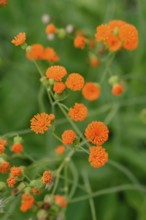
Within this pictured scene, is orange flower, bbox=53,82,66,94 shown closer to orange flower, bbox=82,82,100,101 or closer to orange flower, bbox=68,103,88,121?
orange flower, bbox=68,103,88,121

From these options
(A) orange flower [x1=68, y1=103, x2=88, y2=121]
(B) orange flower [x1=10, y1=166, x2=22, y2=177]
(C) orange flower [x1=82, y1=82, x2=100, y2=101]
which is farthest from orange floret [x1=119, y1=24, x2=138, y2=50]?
(B) orange flower [x1=10, y1=166, x2=22, y2=177]

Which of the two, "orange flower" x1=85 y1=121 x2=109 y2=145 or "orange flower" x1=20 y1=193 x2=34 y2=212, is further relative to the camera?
"orange flower" x1=20 y1=193 x2=34 y2=212

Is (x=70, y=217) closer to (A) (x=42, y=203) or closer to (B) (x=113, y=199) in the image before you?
(B) (x=113, y=199)

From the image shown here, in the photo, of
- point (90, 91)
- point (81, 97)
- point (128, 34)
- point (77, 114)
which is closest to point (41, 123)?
point (77, 114)

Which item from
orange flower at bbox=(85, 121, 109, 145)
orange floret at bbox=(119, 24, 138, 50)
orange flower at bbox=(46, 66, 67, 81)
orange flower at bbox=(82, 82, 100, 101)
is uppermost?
orange floret at bbox=(119, 24, 138, 50)

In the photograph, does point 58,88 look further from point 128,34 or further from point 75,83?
point 128,34

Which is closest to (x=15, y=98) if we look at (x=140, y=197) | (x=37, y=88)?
(x=37, y=88)
